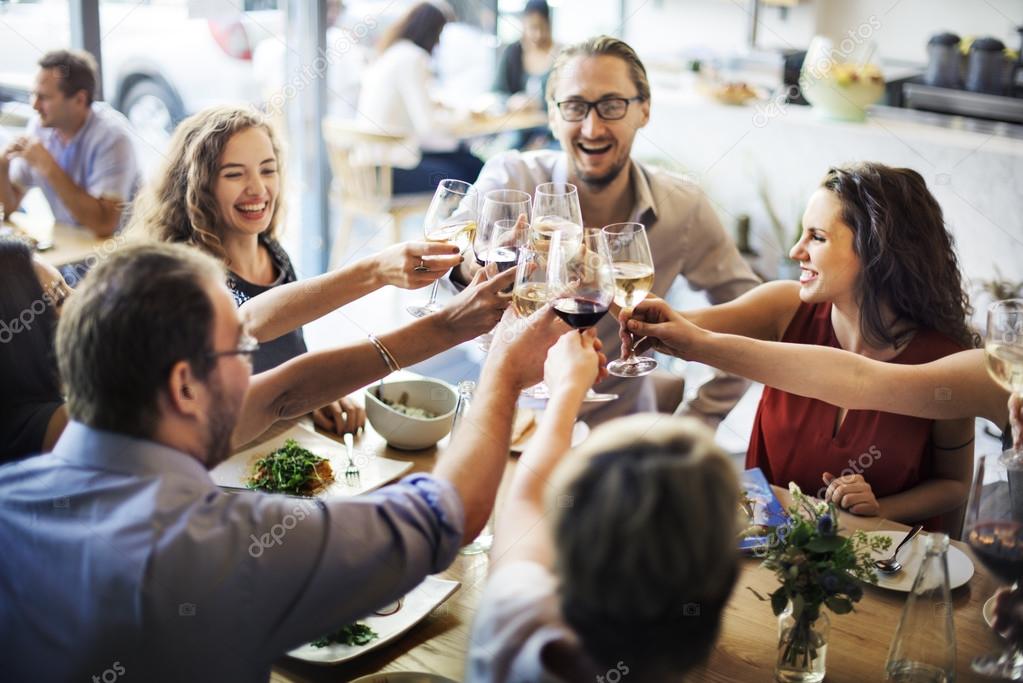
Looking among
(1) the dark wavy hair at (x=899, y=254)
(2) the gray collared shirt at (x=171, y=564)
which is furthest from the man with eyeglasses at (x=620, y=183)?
(2) the gray collared shirt at (x=171, y=564)

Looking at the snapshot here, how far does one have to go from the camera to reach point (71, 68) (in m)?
3.60

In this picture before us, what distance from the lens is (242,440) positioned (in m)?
1.80

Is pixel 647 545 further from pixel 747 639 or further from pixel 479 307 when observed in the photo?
pixel 479 307

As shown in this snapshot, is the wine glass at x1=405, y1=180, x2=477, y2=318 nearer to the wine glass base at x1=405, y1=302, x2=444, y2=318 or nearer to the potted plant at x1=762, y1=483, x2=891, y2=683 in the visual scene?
the wine glass base at x1=405, y1=302, x2=444, y2=318

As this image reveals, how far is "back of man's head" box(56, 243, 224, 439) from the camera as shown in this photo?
1215 millimetres

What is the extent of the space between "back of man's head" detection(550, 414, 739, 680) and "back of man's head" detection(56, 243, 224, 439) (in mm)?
511

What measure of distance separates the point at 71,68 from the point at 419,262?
2.26m

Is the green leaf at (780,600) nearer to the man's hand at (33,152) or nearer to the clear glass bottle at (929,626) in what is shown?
the clear glass bottle at (929,626)

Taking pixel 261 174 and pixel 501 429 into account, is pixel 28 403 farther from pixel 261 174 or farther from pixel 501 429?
pixel 501 429

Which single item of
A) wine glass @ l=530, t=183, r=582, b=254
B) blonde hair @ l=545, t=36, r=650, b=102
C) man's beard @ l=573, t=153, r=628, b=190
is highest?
blonde hair @ l=545, t=36, r=650, b=102

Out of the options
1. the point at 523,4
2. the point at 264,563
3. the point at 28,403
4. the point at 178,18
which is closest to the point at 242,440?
the point at 28,403

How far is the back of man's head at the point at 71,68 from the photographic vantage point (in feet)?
11.8

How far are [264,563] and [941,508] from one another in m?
1.46

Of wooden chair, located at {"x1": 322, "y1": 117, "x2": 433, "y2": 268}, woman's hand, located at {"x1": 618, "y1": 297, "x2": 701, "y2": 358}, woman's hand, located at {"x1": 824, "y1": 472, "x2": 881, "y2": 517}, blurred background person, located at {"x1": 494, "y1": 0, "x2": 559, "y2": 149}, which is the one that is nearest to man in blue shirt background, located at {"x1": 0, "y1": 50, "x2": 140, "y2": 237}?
wooden chair, located at {"x1": 322, "y1": 117, "x2": 433, "y2": 268}
